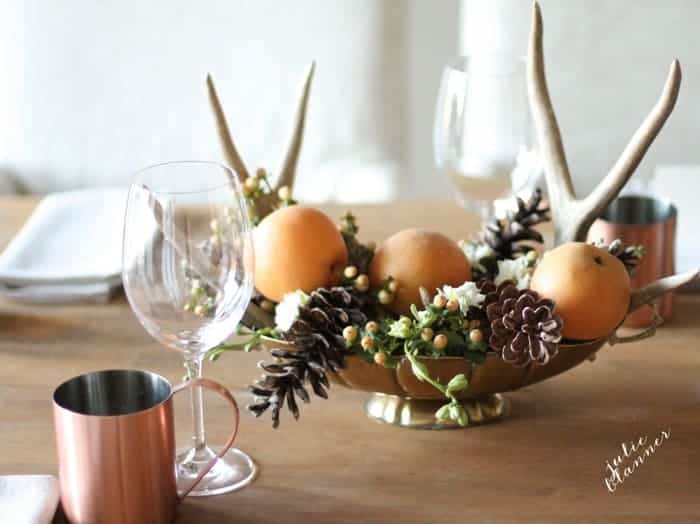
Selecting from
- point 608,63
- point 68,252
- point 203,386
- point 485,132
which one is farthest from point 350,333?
point 608,63

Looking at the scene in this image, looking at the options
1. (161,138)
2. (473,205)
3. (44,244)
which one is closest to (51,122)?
(161,138)

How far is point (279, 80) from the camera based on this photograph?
2010mm

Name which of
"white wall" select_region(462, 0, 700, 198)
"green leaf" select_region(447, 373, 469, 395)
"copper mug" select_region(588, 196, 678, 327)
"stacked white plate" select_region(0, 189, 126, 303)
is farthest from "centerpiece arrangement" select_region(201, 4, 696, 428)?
"white wall" select_region(462, 0, 700, 198)

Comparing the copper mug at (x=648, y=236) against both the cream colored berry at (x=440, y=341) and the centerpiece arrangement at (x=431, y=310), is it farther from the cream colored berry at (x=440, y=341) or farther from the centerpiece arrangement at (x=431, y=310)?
the cream colored berry at (x=440, y=341)

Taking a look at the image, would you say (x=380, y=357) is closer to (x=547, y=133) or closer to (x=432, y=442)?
(x=432, y=442)

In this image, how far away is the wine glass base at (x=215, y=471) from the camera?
84 centimetres

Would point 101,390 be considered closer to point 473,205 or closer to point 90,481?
point 90,481

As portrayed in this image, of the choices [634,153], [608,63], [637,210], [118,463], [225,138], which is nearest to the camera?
[118,463]

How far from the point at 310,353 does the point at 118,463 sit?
17 centimetres

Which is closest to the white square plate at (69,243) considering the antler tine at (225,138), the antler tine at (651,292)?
the antler tine at (225,138)

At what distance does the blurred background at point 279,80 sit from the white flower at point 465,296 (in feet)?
3.75

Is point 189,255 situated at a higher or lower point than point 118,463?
higher

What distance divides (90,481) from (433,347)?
262mm

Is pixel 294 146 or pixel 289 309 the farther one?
pixel 294 146
